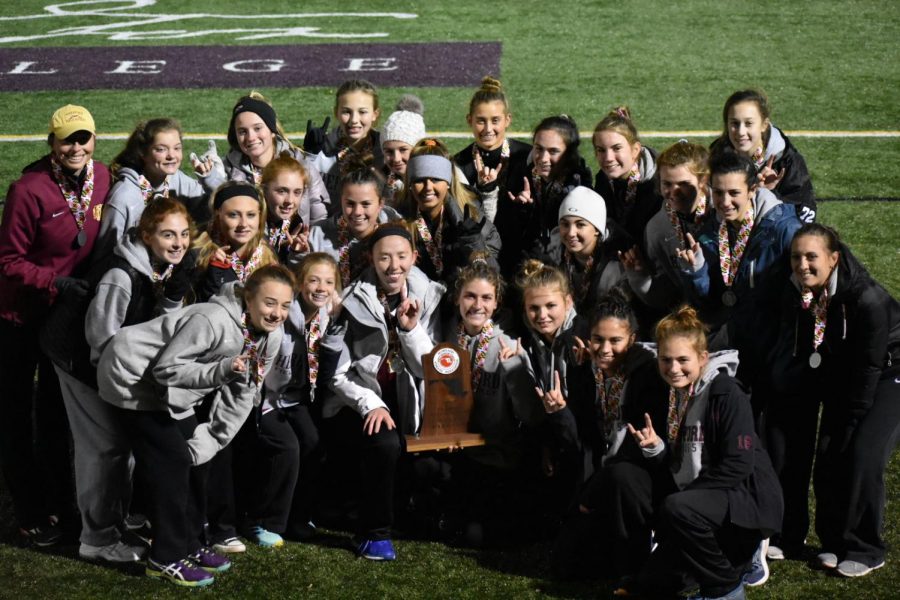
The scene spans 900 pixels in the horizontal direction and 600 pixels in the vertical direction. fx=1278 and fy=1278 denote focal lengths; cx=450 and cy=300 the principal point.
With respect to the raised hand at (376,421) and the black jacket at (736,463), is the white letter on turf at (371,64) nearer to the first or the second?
the raised hand at (376,421)

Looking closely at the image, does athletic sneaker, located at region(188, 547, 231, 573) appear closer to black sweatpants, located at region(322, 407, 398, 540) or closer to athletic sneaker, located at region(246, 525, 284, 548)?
athletic sneaker, located at region(246, 525, 284, 548)

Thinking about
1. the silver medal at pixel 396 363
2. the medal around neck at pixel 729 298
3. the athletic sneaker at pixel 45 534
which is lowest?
the athletic sneaker at pixel 45 534

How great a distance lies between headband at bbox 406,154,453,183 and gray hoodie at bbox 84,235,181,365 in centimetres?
150

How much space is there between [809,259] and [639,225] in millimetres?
1352

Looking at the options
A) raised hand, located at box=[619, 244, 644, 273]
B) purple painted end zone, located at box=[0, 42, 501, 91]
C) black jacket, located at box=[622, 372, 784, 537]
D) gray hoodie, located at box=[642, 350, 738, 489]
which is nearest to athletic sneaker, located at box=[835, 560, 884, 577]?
black jacket, located at box=[622, 372, 784, 537]

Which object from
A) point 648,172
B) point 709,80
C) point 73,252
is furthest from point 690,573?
point 709,80

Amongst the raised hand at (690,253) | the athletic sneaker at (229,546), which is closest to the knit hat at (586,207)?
the raised hand at (690,253)

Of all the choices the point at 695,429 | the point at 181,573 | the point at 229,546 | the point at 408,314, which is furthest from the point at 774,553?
the point at 181,573

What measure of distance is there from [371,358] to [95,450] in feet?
3.90

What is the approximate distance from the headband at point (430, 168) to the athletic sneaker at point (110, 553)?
2089 millimetres

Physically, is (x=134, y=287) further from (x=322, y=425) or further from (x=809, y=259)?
Result: (x=809, y=259)

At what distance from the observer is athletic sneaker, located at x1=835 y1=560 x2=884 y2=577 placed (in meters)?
4.98

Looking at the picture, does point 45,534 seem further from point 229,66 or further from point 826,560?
point 229,66

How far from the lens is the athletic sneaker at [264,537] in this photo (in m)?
5.37
